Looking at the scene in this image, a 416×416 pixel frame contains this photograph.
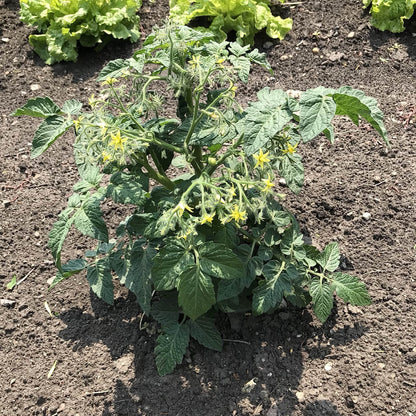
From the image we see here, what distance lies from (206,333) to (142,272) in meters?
0.45

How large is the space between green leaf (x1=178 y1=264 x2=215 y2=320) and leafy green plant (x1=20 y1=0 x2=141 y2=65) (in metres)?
2.85

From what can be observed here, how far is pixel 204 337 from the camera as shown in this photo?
2525 mm

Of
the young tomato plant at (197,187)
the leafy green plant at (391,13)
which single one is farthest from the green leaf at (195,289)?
the leafy green plant at (391,13)

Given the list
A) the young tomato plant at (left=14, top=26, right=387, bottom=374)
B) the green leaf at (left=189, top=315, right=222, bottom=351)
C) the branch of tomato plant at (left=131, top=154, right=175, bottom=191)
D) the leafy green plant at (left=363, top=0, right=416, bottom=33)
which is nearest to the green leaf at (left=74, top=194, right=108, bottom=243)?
the young tomato plant at (left=14, top=26, right=387, bottom=374)

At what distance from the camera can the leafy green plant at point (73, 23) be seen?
4.34 metres

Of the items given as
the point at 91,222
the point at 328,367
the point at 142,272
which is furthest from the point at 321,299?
the point at 91,222

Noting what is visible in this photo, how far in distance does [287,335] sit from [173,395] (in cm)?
61

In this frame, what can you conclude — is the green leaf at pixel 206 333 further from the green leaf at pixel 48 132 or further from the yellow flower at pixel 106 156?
the green leaf at pixel 48 132

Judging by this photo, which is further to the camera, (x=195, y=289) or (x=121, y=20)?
(x=121, y=20)

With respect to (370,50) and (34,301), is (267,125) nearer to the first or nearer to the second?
(34,301)

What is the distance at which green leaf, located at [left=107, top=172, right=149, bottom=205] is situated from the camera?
2195mm

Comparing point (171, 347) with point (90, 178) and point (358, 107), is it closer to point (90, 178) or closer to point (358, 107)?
point (90, 178)

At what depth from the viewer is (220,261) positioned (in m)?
2.09

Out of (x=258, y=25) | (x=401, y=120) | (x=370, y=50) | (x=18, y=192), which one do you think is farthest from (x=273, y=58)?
(x=18, y=192)
